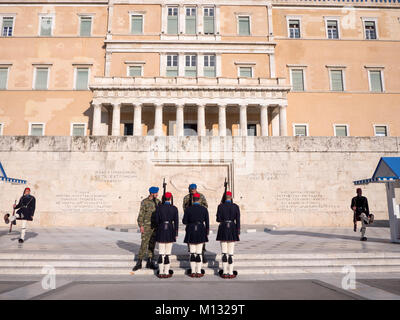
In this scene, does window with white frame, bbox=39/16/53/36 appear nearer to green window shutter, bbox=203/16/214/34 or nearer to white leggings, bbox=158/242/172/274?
green window shutter, bbox=203/16/214/34

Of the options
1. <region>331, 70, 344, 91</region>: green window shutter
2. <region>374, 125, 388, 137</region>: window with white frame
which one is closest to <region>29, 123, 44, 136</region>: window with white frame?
<region>331, 70, 344, 91</region>: green window shutter

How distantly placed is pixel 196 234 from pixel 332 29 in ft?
117

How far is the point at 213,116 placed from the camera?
30.8 meters

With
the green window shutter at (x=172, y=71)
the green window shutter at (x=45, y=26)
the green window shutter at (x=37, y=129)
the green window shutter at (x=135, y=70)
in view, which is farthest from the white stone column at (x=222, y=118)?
the green window shutter at (x=45, y=26)

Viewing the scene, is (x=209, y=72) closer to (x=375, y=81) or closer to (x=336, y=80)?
(x=336, y=80)

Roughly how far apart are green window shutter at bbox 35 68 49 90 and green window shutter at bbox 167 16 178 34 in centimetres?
1450

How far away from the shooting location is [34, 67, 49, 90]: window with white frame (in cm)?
3118

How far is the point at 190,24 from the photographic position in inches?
1272

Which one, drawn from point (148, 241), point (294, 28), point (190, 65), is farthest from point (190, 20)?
point (148, 241)

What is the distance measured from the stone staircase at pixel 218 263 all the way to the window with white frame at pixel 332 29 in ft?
107

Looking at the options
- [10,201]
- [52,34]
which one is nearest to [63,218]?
[10,201]

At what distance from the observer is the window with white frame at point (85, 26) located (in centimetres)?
3225
